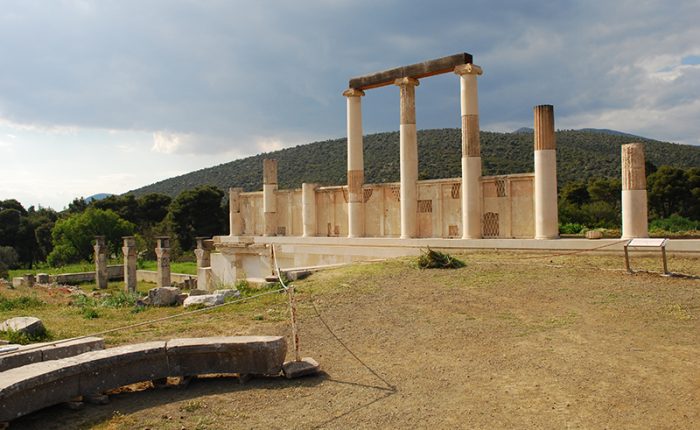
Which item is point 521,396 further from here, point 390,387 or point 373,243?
point 373,243

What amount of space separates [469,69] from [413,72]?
2.32m

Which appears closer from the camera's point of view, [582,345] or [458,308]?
[582,345]

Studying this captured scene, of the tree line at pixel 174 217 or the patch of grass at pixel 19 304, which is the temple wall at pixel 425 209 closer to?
the tree line at pixel 174 217

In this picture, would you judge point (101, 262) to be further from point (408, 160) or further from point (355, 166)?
point (408, 160)

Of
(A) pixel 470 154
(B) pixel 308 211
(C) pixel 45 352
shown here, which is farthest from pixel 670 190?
(C) pixel 45 352

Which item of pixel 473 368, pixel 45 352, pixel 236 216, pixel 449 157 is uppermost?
pixel 449 157

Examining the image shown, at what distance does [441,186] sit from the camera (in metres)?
19.9

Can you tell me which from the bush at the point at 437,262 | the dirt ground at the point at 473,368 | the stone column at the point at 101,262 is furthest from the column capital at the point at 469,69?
the stone column at the point at 101,262

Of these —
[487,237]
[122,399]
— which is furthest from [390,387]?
[487,237]

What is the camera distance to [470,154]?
18531 mm

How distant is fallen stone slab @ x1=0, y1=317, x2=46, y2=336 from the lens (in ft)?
33.5

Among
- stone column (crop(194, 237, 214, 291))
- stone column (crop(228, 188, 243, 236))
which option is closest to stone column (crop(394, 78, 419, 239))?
stone column (crop(228, 188, 243, 236))

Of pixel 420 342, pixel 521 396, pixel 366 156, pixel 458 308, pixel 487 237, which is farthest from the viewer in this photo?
pixel 366 156

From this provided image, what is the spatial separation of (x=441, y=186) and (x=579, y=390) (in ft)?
45.9
